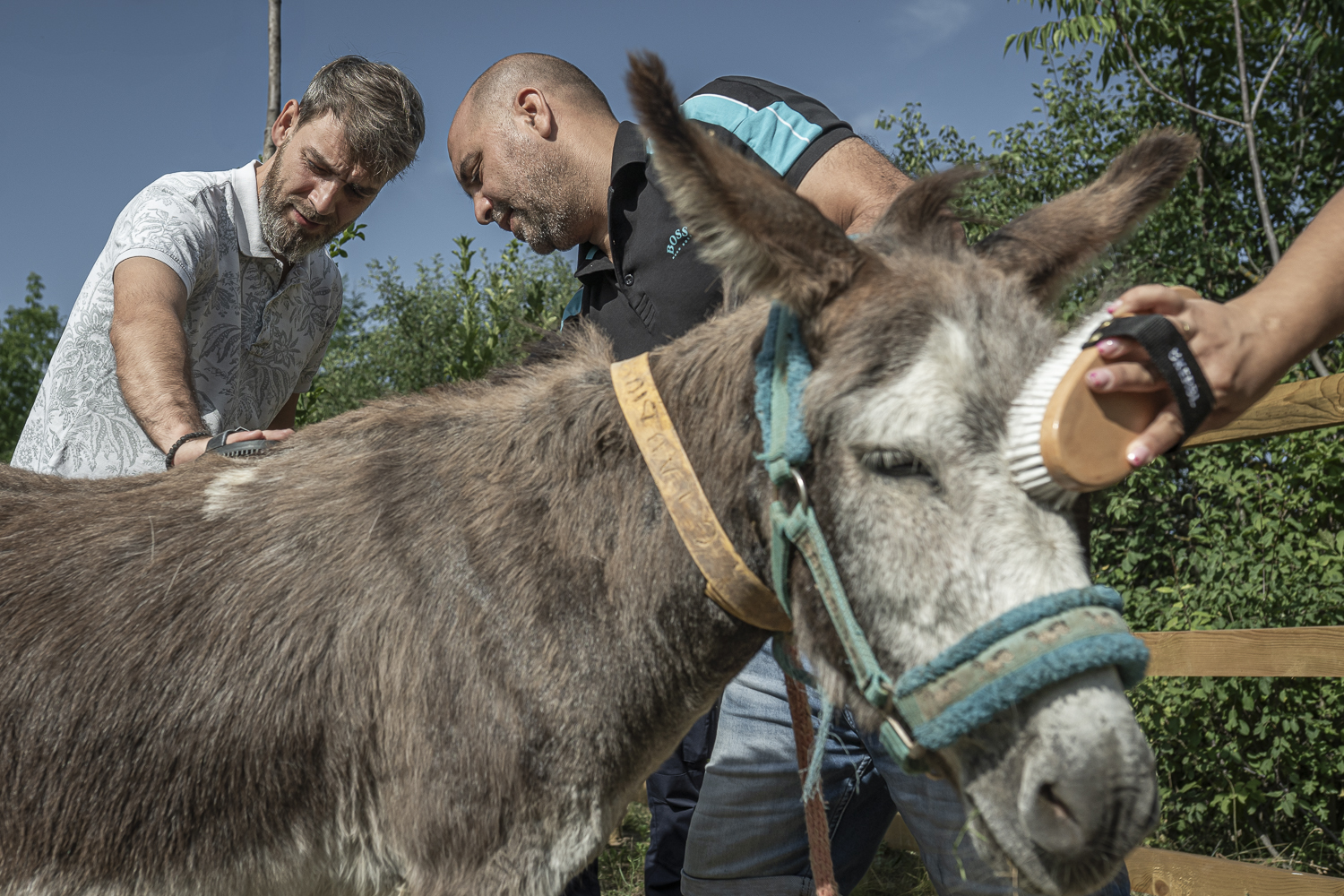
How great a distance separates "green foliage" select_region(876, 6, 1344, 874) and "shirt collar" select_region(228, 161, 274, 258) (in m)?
2.82

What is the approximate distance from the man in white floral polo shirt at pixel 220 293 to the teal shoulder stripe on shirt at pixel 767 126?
159 cm

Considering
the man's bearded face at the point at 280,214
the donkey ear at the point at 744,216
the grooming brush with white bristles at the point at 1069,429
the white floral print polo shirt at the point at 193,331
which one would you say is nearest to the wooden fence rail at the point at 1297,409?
the grooming brush with white bristles at the point at 1069,429

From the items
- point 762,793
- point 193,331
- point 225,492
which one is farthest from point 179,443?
point 762,793

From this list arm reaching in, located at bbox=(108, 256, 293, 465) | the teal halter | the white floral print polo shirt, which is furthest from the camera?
the white floral print polo shirt

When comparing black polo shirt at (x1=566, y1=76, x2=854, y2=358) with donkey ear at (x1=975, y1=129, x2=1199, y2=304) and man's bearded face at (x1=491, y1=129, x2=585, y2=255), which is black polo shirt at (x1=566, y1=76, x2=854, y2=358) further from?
donkey ear at (x1=975, y1=129, x2=1199, y2=304)

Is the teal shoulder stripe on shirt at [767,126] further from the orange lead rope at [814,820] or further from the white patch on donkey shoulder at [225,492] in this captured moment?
the white patch on donkey shoulder at [225,492]

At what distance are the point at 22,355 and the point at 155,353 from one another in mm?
45161

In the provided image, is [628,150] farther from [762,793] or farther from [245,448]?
[762,793]

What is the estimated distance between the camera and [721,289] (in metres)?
2.79

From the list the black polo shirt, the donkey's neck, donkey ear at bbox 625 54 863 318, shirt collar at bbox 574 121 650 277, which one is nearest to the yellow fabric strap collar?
the donkey's neck

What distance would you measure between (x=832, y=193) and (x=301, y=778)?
2.07 meters

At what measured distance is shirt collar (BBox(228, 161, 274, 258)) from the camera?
145 inches

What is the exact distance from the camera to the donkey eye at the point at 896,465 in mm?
1506

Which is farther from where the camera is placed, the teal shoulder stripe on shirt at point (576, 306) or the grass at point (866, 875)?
the grass at point (866, 875)
